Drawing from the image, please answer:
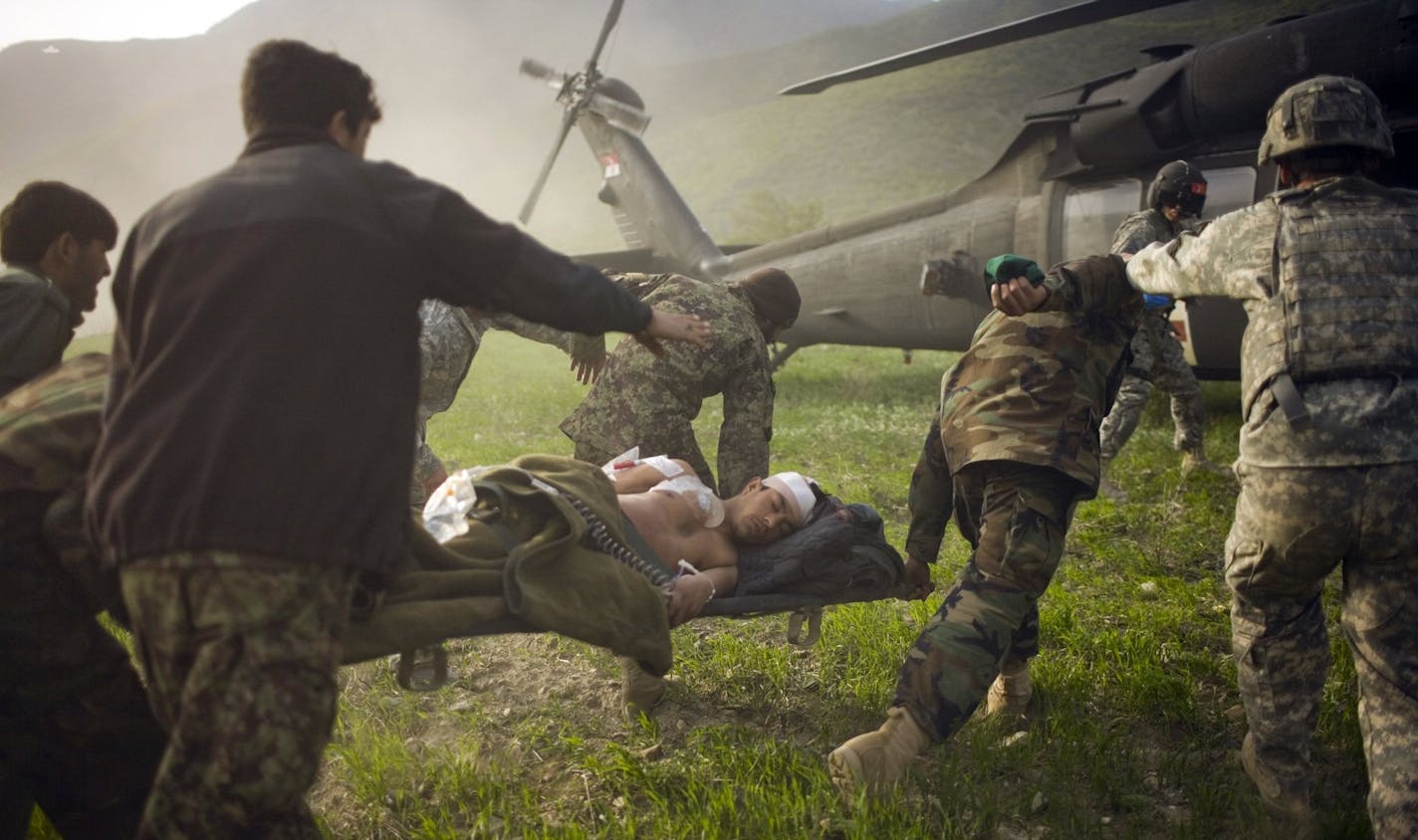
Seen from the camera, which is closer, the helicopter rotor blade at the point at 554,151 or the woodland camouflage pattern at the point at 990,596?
the woodland camouflage pattern at the point at 990,596

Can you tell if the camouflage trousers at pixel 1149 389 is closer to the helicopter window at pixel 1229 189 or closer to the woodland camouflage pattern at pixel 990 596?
the helicopter window at pixel 1229 189

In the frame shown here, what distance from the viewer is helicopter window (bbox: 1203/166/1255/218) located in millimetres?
7906

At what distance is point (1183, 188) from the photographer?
6.74 meters

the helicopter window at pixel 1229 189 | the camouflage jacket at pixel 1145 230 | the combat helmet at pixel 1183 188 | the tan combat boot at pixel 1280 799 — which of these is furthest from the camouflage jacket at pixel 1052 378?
the helicopter window at pixel 1229 189

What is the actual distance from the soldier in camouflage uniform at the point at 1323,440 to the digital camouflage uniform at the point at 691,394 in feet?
6.72

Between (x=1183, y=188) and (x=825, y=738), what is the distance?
505 cm

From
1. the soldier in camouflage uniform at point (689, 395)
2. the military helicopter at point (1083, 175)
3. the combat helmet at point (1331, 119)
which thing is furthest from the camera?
the military helicopter at point (1083, 175)

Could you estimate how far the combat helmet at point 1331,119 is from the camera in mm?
3041

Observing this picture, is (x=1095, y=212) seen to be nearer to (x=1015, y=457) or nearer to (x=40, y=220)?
(x=1015, y=457)

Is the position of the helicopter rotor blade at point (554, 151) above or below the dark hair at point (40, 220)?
above

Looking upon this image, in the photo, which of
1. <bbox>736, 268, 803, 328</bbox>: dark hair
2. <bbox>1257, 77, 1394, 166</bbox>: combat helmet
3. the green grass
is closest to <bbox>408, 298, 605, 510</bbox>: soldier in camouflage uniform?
<bbox>736, 268, 803, 328</bbox>: dark hair

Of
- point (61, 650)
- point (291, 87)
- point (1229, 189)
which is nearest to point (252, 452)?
point (291, 87)

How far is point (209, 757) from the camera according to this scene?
1982 mm

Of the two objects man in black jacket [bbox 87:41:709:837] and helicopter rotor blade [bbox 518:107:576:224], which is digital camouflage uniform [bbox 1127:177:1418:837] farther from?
helicopter rotor blade [bbox 518:107:576:224]
